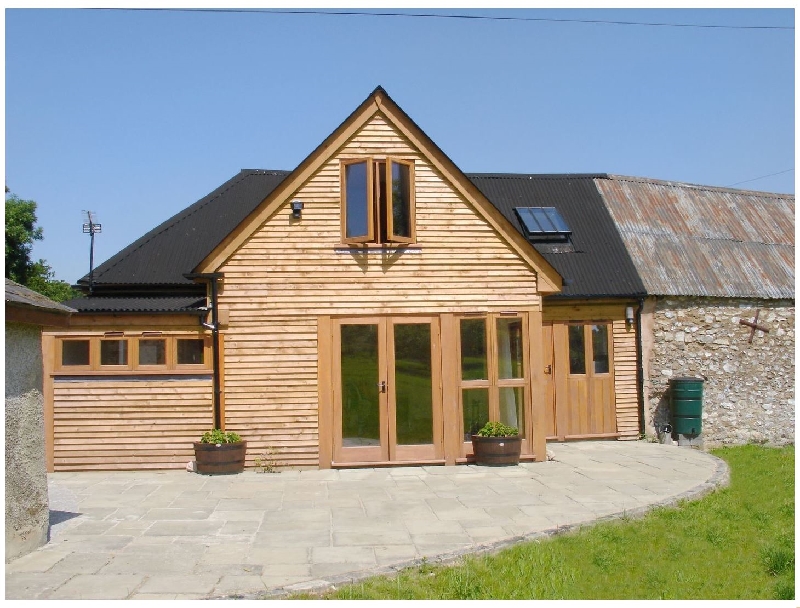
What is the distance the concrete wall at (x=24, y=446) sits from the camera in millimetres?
7133

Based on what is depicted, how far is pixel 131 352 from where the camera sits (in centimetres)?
1238

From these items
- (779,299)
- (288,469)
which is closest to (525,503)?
(288,469)

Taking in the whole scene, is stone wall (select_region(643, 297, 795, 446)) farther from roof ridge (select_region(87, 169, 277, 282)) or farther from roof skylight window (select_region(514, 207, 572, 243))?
roof ridge (select_region(87, 169, 277, 282))

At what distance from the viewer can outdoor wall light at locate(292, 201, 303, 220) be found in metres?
12.5

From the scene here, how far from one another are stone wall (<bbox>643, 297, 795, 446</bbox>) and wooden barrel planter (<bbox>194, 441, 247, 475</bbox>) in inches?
324

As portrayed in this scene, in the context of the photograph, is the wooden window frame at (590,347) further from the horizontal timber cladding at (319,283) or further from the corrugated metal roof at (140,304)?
the corrugated metal roof at (140,304)

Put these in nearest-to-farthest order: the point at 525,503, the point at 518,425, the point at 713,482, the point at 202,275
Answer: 1. the point at 525,503
2. the point at 713,482
3. the point at 202,275
4. the point at 518,425

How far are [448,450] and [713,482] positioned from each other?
3991mm

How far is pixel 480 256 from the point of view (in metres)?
13.0

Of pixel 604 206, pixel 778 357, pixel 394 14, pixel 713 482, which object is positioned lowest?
pixel 713 482

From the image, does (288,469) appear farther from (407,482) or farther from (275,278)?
(275,278)

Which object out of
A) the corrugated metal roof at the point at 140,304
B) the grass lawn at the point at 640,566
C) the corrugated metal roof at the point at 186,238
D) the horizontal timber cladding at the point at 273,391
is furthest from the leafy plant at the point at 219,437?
the grass lawn at the point at 640,566

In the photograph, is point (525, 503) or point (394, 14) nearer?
point (525, 503)

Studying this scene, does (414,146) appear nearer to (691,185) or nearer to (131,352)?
(131,352)
